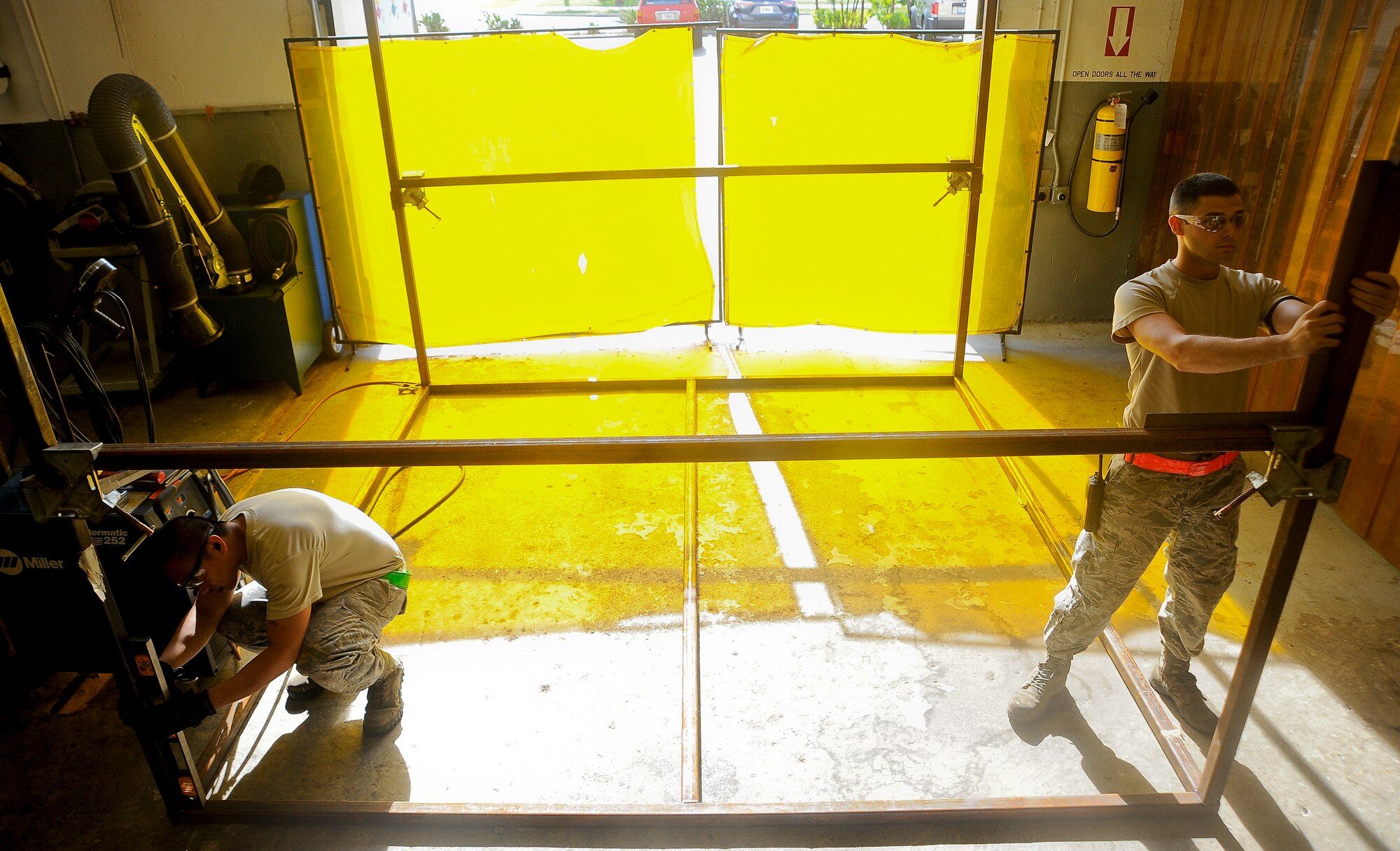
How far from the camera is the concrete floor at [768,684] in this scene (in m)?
2.43

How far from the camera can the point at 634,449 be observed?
2.05m

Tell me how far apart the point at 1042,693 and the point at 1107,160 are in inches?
167

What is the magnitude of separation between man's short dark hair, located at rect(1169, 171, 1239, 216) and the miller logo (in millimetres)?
3497

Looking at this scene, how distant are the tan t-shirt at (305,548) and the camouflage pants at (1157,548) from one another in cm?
218

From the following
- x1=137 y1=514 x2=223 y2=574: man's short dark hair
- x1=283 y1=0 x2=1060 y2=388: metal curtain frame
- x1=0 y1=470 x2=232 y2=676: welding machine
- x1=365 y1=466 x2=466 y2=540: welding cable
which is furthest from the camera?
x1=283 y1=0 x2=1060 y2=388: metal curtain frame

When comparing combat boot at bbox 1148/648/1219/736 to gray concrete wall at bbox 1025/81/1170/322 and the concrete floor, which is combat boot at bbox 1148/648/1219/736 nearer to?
the concrete floor

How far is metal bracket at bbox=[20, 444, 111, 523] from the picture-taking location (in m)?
1.93

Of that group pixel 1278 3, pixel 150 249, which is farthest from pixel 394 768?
pixel 1278 3

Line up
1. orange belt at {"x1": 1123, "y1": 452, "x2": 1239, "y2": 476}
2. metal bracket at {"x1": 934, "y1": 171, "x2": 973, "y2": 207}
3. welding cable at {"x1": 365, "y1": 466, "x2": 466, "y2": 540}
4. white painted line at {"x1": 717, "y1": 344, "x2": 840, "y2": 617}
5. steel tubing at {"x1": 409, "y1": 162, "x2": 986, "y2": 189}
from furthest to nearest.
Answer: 1. metal bracket at {"x1": 934, "y1": 171, "x2": 973, "y2": 207}
2. steel tubing at {"x1": 409, "y1": 162, "x2": 986, "y2": 189}
3. welding cable at {"x1": 365, "y1": 466, "x2": 466, "y2": 540}
4. white painted line at {"x1": 717, "y1": 344, "x2": 840, "y2": 617}
5. orange belt at {"x1": 1123, "y1": 452, "x2": 1239, "y2": 476}

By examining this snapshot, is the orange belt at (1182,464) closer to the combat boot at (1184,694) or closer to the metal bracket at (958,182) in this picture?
the combat boot at (1184,694)

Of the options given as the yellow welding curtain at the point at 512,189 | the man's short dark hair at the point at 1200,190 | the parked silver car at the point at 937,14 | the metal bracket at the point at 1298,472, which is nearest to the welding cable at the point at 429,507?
the yellow welding curtain at the point at 512,189

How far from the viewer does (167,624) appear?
266cm

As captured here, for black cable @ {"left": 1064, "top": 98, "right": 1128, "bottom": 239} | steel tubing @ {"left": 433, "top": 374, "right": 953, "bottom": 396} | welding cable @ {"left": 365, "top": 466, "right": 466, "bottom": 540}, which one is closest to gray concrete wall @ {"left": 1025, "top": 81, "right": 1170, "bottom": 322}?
black cable @ {"left": 1064, "top": 98, "right": 1128, "bottom": 239}

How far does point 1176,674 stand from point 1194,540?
0.57 metres
